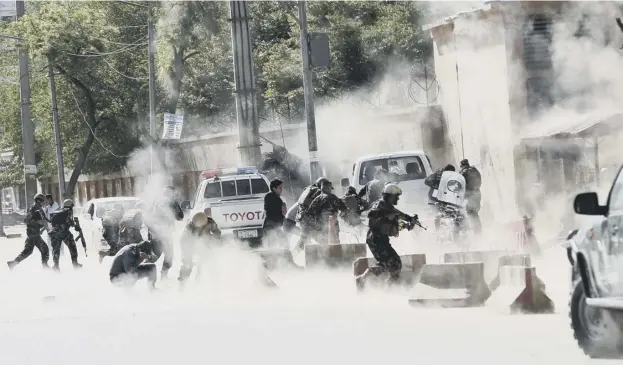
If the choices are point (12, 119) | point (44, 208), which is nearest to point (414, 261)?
point (44, 208)

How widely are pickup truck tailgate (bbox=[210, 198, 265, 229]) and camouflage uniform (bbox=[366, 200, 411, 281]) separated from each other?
34.4ft

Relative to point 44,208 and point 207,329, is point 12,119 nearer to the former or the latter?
point 44,208

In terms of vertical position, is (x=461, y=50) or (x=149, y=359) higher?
(x=461, y=50)

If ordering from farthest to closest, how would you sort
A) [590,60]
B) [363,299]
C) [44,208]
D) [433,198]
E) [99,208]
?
[99,208]
[590,60]
[44,208]
[433,198]
[363,299]

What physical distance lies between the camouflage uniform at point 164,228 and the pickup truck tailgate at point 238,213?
5.27 m

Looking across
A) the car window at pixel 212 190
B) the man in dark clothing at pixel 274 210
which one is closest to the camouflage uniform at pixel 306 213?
the man in dark clothing at pixel 274 210

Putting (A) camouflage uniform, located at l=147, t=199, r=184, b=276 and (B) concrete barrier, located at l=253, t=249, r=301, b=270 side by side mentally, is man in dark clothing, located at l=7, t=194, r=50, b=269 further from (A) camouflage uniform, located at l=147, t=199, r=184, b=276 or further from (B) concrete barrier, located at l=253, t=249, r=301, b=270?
(B) concrete barrier, located at l=253, t=249, r=301, b=270

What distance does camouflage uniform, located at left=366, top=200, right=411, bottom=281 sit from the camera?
14797mm

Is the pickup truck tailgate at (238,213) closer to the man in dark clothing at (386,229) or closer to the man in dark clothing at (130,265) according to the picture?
the man in dark clothing at (130,265)

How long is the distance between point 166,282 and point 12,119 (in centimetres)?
4206

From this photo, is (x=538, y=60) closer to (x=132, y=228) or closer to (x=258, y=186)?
(x=258, y=186)

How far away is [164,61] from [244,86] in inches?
795

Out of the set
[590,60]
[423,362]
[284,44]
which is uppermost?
[284,44]

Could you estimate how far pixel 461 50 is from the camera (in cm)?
3200
